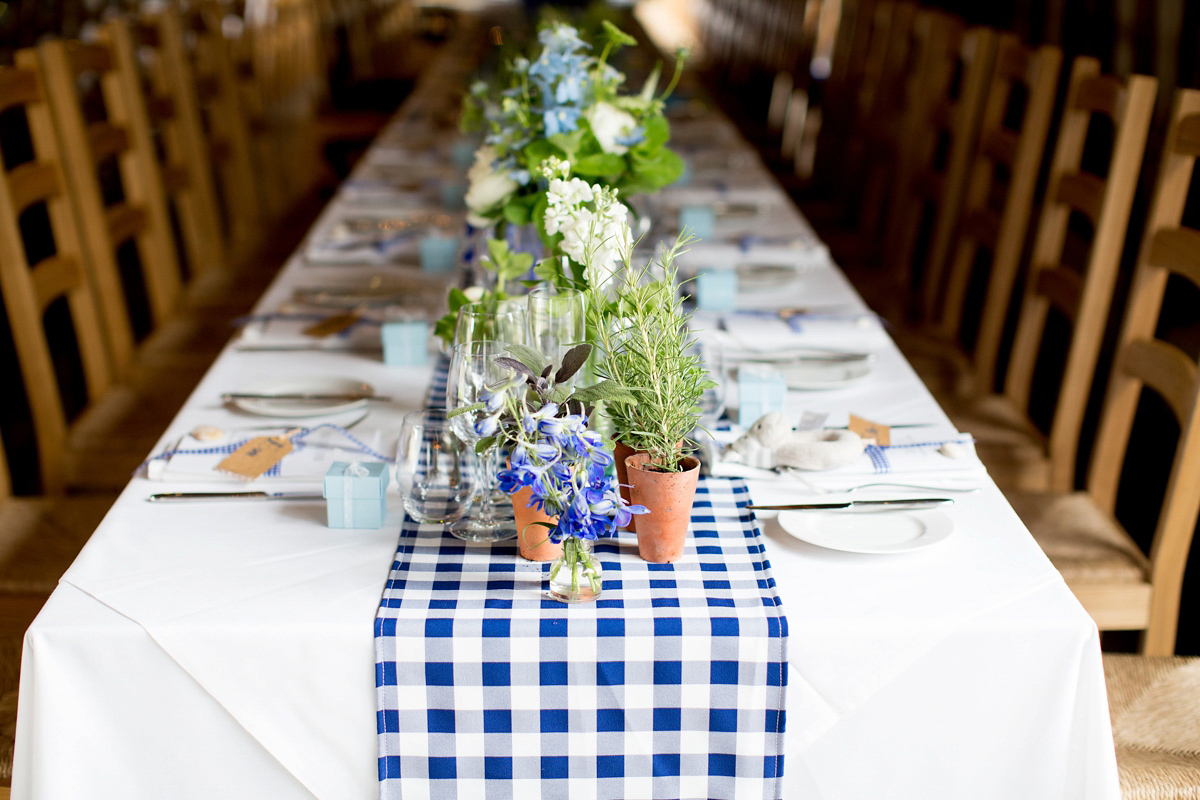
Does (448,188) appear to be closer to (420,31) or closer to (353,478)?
(353,478)

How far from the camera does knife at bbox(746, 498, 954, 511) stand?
3.80ft

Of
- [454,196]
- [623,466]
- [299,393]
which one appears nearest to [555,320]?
[623,466]

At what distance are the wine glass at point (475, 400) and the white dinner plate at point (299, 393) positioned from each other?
0.36m

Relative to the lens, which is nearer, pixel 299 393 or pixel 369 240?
pixel 299 393

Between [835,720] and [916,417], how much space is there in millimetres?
569

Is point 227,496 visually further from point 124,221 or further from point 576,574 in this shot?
point 124,221

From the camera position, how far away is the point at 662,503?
1.01 metres

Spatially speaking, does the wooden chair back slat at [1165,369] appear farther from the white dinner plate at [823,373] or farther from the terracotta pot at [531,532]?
the terracotta pot at [531,532]

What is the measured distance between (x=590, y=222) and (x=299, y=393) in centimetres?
60

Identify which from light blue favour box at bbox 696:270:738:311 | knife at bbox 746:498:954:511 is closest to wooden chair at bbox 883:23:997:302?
light blue favour box at bbox 696:270:738:311

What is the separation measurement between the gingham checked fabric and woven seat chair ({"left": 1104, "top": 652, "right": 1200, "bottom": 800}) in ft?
1.68

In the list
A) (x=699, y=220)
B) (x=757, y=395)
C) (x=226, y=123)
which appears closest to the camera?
(x=757, y=395)

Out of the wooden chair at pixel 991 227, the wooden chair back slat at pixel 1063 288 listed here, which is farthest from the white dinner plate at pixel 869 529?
the wooden chair at pixel 991 227

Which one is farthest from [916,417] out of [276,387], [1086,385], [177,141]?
[177,141]
